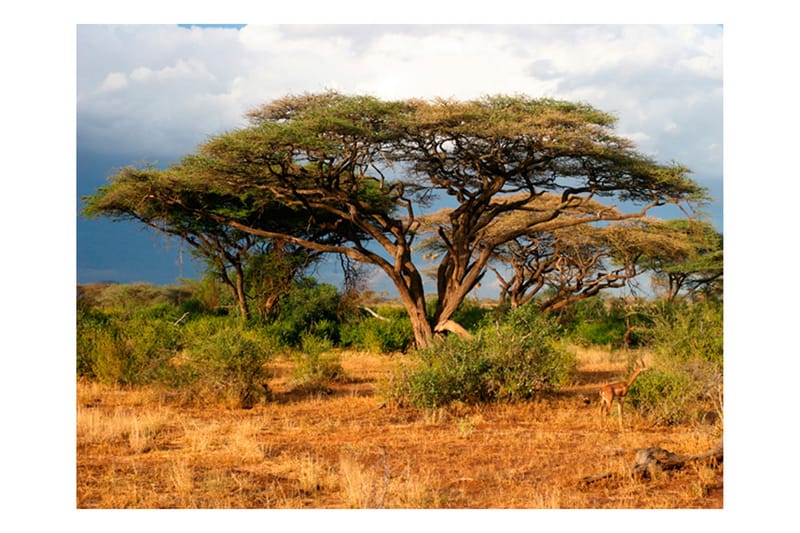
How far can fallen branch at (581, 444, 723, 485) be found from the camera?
5984mm

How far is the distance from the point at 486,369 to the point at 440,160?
518cm

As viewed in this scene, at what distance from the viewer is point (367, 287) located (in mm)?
19750

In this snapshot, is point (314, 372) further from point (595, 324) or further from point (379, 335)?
point (595, 324)

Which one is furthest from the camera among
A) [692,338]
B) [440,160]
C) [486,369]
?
[440,160]

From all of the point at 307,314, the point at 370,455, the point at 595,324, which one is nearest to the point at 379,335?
the point at 307,314

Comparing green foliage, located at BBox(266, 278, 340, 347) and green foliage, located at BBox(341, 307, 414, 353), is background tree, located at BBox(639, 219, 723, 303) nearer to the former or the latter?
green foliage, located at BBox(341, 307, 414, 353)

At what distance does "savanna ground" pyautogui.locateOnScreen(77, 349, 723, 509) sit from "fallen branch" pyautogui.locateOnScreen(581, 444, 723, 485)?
0.19ft

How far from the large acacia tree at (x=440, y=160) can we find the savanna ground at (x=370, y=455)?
13.1 feet

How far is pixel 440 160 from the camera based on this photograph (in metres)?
14.0
